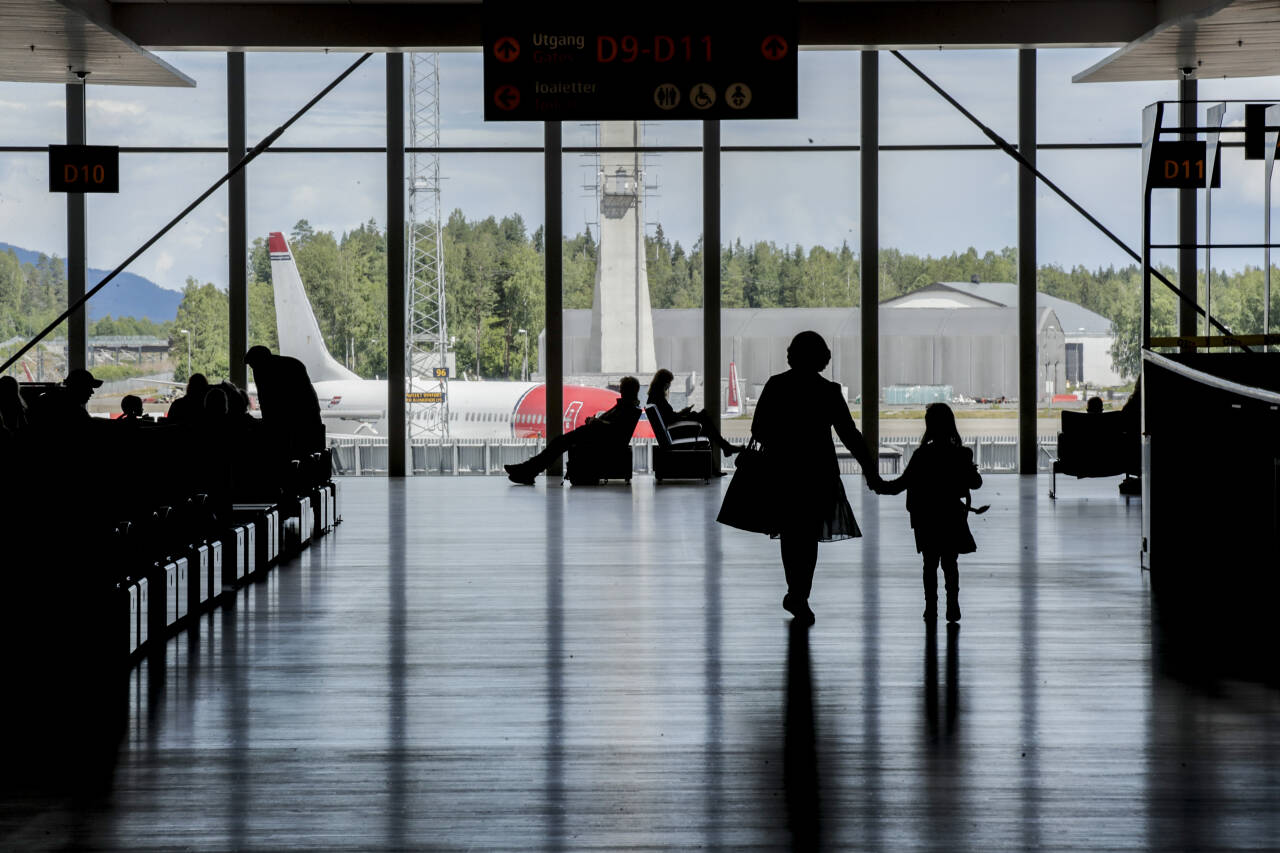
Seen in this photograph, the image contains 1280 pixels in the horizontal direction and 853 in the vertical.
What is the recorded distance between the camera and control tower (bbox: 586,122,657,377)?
16.8 metres

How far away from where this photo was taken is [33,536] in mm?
5504

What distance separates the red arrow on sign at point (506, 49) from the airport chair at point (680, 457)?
5.70m

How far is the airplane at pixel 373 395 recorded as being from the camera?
16.6 m

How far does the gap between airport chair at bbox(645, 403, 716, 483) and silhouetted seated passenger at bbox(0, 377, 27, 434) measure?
760 centimetres

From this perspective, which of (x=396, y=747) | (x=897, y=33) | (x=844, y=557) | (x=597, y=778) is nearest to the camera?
(x=597, y=778)

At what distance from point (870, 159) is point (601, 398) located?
429 cm

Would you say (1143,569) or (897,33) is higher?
(897,33)

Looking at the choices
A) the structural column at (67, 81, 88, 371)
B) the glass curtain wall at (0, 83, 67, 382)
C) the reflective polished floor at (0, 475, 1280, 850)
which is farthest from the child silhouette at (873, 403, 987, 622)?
the glass curtain wall at (0, 83, 67, 382)

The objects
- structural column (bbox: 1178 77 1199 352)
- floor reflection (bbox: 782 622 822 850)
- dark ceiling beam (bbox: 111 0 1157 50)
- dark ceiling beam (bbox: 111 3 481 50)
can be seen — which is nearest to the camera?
floor reflection (bbox: 782 622 822 850)

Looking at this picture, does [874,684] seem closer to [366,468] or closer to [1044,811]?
[1044,811]

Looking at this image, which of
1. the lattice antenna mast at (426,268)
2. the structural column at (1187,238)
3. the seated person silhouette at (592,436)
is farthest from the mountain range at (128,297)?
the structural column at (1187,238)

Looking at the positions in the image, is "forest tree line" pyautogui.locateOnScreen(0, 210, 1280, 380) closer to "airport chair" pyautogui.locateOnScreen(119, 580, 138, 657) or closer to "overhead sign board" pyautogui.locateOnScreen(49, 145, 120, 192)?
"overhead sign board" pyautogui.locateOnScreen(49, 145, 120, 192)

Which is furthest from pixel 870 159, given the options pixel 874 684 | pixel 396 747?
pixel 396 747

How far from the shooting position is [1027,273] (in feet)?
54.3
